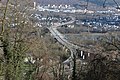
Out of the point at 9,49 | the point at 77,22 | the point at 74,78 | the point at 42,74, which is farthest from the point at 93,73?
the point at 77,22

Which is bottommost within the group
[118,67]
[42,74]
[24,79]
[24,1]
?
[42,74]

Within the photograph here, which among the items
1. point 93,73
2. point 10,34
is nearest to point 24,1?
point 10,34

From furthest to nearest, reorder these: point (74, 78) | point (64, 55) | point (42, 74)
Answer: point (64, 55) < point (42, 74) < point (74, 78)

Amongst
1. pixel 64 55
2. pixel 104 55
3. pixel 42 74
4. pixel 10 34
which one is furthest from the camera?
pixel 64 55

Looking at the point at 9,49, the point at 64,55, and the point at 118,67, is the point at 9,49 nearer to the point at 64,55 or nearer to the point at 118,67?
the point at 118,67

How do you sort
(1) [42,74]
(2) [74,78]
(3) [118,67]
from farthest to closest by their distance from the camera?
(1) [42,74] → (2) [74,78] → (3) [118,67]

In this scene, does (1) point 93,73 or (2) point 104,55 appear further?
(1) point 93,73

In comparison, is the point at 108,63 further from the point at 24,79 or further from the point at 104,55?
the point at 24,79

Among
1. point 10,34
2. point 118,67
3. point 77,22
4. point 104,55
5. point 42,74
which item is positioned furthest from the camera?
point 77,22

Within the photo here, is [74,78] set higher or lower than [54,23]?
higher
